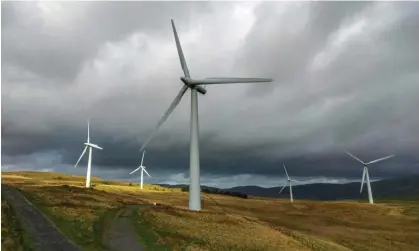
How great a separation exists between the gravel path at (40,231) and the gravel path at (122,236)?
154 inches

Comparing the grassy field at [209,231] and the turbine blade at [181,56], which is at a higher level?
the turbine blade at [181,56]

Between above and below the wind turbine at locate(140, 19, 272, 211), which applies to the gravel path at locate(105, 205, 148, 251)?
below

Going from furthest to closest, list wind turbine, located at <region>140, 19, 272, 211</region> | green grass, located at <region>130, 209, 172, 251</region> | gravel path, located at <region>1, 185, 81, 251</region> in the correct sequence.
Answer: wind turbine, located at <region>140, 19, 272, 211</region>
green grass, located at <region>130, 209, 172, 251</region>
gravel path, located at <region>1, 185, 81, 251</region>

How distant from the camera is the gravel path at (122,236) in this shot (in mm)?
36281

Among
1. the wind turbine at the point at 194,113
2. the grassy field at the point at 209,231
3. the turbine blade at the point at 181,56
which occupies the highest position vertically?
the turbine blade at the point at 181,56

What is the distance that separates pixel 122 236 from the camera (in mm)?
40844

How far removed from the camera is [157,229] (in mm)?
45938

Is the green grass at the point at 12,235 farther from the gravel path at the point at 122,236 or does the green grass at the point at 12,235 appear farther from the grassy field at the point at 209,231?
the gravel path at the point at 122,236

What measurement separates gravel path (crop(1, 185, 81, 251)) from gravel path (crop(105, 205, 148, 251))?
391 centimetres

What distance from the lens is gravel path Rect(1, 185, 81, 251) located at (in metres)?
33.7

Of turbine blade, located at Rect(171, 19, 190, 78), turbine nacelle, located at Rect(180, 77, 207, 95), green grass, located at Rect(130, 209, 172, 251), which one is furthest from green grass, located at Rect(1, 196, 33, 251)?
turbine blade, located at Rect(171, 19, 190, 78)

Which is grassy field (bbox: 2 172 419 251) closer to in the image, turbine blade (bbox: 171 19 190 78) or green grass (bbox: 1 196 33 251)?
green grass (bbox: 1 196 33 251)


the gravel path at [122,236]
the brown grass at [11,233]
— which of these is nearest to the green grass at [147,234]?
the gravel path at [122,236]

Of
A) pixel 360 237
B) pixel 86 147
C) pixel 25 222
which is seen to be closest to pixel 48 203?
pixel 25 222
